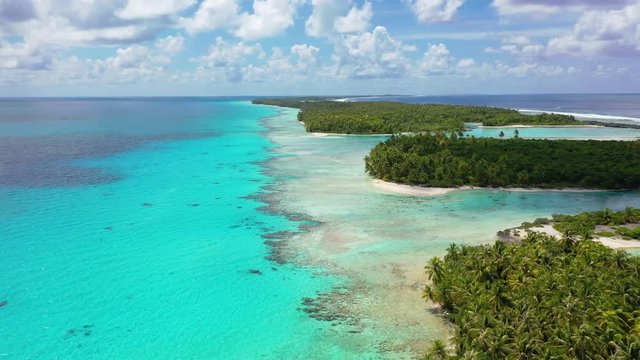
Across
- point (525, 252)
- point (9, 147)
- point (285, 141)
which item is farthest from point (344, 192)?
point (9, 147)

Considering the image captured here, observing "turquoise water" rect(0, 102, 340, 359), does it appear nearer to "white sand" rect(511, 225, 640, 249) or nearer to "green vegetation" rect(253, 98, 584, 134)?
"white sand" rect(511, 225, 640, 249)

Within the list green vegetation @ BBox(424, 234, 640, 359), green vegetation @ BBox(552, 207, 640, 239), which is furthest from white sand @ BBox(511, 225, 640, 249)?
green vegetation @ BBox(424, 234, 640, 359)

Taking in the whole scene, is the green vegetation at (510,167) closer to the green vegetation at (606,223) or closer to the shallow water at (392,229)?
the shallow water at (392,229)

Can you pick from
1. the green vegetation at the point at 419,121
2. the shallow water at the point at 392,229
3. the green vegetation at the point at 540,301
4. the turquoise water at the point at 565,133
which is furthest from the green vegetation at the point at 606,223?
the green vegetation at the point at 419,121

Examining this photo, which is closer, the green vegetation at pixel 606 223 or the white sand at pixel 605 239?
the white sand at pixel 605 239

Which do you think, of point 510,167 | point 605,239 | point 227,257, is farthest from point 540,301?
point 510,167

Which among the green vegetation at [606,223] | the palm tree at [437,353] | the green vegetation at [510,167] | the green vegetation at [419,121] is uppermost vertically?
the green vegetation at [419,121]

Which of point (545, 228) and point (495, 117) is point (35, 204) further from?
point (495, 117)

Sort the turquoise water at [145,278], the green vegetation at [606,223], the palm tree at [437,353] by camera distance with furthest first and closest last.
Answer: the green vegetation at [606,223] → the turquoise water at [145,278] → the palm tree at [437,353]

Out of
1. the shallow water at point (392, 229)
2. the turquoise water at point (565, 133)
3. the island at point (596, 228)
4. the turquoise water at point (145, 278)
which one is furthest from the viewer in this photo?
the turquoise water at point (565, 133)
